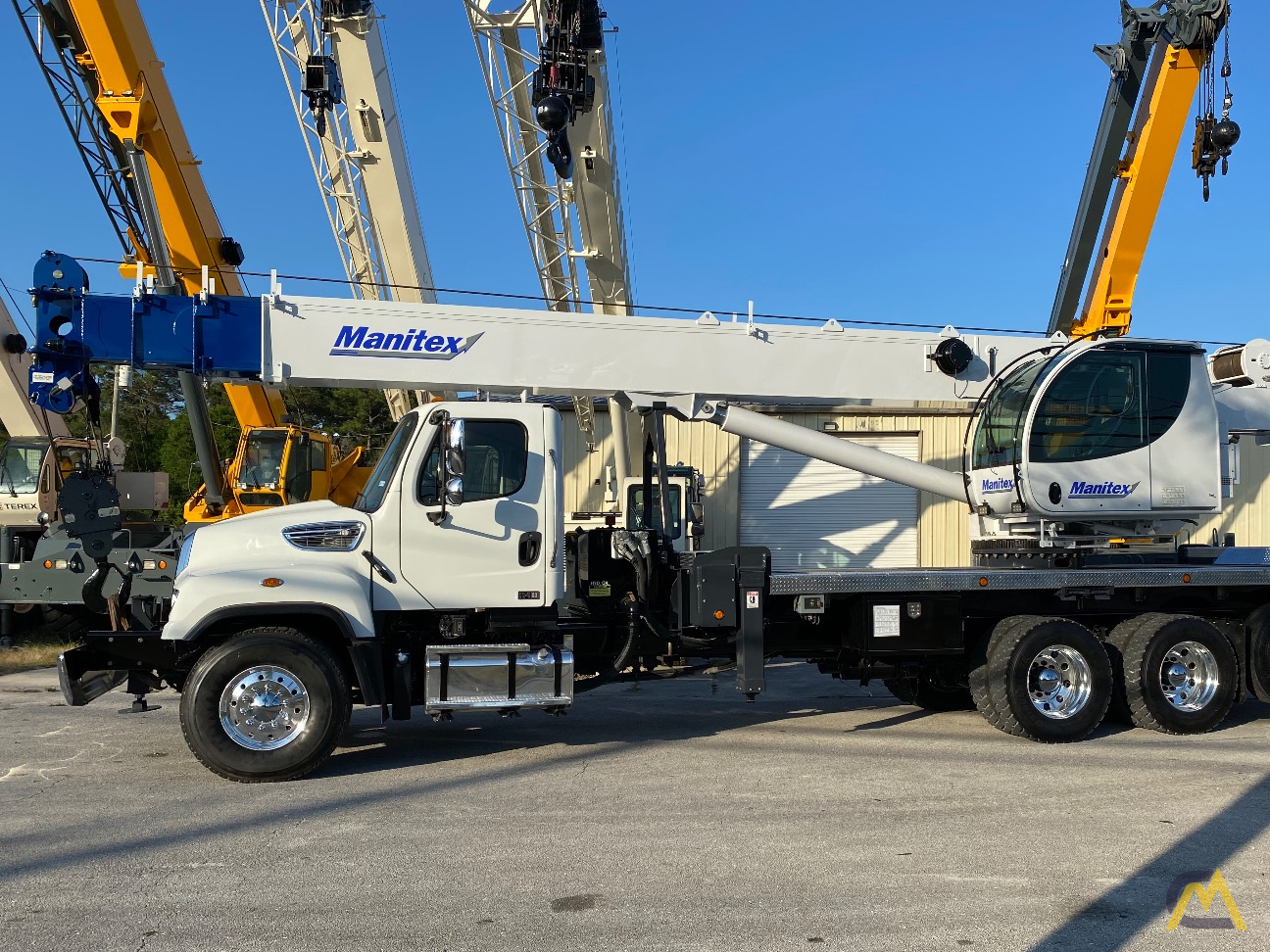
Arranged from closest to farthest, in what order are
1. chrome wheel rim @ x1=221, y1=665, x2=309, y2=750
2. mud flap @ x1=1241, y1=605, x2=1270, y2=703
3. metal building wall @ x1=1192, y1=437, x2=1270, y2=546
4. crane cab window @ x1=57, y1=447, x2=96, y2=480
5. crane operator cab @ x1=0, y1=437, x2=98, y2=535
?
chrome wheel rim @ x1=221, y1=665, x2=309, y2=750 → mud flap @ x1=1241, y1=605, x2=1270, y2=703 → crane operator cab @ x1=0, y1=437, x2=98, y2=535 → crane cab window @ x1=57, y1=447, x2=96, y2=480 → metal building wall @ x1=1192, y1=437, x2=1270, y2=546

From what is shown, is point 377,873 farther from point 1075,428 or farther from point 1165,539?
point 1165,539

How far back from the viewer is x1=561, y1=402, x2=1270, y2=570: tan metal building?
781 inches

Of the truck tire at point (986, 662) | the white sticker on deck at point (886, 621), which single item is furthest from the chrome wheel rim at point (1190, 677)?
the white sticker on deck at point (886, 621)

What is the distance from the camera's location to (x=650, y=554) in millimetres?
8438

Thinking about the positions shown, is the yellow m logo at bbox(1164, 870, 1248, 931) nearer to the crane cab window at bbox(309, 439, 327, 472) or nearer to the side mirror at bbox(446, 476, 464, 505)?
the side mirror at bbox(446, 476, 464, 505)

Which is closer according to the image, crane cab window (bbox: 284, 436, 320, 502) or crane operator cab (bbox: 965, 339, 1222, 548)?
crane operator cab (bbox: 965, 339, 1222, 548)

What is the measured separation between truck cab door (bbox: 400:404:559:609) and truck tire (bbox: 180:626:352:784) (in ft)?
3.13

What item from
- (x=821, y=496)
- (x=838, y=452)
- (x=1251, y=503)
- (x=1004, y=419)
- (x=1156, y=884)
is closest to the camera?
(x=1156, y=884)

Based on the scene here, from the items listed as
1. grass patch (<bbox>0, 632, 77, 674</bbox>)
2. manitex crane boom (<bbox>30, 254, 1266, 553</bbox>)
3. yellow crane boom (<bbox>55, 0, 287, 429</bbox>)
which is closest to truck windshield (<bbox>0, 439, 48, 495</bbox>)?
grass patch (<bbox>0, 632, 77, 674</bbox>)

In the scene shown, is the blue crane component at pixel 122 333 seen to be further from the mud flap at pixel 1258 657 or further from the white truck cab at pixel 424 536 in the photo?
the mud flap at pixel 1258 657

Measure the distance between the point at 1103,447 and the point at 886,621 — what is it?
2.41 m

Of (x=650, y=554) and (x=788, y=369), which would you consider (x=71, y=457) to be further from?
(x=788, y=369)

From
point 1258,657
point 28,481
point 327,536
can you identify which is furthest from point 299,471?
point 1258,657

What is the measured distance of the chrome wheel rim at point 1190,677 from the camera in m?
8.81
